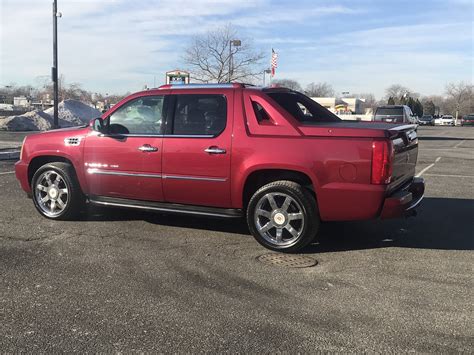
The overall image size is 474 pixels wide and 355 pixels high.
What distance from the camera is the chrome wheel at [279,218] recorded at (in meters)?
5.06

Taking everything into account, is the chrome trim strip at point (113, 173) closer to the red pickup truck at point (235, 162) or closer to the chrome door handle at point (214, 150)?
the red pickup truck at point (235, 162)

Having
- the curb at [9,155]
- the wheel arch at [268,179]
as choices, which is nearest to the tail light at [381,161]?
the wheel arch at [268,179]

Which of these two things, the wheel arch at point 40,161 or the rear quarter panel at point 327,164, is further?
the wheel arch at point 40,161

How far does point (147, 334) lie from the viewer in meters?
3.24

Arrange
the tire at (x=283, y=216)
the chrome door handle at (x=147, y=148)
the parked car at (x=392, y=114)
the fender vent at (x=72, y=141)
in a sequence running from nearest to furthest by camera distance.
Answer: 1. the tire at (x=283, y=216)
2. the chrome door handle at (x=147, y=148)
3. the fender vent at (x=72, y=141)
4. the parked car at (x=392, y=114)

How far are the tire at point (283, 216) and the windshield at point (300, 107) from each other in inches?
39.5

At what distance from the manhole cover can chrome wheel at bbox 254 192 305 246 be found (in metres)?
0.15

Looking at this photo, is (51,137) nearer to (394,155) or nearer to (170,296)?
(170,296)

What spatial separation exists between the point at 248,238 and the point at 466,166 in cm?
1011

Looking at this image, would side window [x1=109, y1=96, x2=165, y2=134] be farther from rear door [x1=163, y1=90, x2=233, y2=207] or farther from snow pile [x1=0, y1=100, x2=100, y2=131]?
snow pile [x1=0, y1=100, x2=100, y2=131]

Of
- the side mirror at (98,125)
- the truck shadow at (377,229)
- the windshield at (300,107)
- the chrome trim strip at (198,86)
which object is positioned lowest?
the truck shadow at (377,229)

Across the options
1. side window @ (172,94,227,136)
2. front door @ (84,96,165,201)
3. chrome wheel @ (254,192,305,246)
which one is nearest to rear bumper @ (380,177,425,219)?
chrome wheel @ (254,192,305,246)

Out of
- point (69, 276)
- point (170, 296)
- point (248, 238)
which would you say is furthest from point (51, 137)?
point (170, 296)

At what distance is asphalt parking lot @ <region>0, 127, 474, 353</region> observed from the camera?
3201 mm
